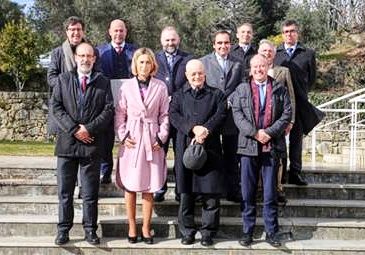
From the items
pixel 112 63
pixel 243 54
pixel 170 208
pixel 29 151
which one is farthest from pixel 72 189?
pixel 29 151

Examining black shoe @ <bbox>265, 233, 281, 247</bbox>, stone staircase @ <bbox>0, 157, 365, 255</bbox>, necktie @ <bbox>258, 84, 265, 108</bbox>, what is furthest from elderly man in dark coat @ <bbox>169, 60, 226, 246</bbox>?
black shoe @ <bbox>265, 233, 281, 247</bbox>

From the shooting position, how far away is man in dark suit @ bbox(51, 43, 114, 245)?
493cm

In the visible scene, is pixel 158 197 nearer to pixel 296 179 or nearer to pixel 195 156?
pixel 195 156

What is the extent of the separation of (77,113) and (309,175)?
9.65ft

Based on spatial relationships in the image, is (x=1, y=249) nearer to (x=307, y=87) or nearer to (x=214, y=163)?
(x=214, y=163)

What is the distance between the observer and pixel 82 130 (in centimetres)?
487

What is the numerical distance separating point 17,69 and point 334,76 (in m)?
12.1

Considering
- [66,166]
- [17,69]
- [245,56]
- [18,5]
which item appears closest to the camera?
[66,166]

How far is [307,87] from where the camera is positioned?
603cm

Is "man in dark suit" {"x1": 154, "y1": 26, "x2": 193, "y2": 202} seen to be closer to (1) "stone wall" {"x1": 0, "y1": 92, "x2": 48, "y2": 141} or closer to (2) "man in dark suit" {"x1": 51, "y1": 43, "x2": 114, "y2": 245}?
(2) "man in dark suit" {"x1": 51, "y1": 43, "x2": 114, "y2": 245}

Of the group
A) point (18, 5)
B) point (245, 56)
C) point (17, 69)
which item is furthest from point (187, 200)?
point (18, 5)

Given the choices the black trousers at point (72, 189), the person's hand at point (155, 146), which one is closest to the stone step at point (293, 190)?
the person's hand at point (155, 146)

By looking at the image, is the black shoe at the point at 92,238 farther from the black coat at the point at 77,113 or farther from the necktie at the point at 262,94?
the necktie at the point at 262,94

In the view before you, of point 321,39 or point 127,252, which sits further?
point 321,39
